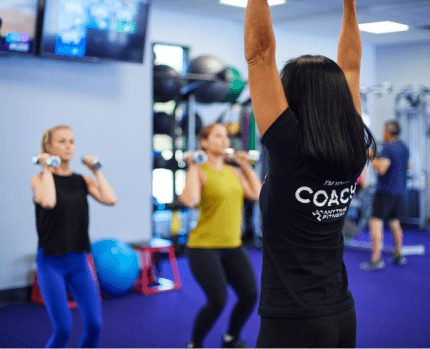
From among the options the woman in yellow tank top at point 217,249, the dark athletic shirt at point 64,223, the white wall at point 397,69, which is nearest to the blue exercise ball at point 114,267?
the woman in yellow tank top at point 217,249

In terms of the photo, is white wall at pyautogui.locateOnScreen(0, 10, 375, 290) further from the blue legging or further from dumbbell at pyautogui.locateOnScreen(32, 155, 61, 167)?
the blue legging

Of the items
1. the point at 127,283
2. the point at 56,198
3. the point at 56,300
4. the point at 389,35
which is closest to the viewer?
the point at 56,300

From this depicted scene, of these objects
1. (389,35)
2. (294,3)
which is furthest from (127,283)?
(389,35)

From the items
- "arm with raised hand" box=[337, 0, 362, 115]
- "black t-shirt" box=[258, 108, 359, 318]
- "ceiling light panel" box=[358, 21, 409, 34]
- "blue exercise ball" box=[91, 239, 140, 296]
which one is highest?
"ceiling light panel" box=[358, 21, 409, 34]

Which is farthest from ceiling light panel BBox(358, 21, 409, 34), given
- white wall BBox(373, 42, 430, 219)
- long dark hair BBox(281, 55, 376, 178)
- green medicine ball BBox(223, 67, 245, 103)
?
long dark hair BBox(281, 55, 376, 178)

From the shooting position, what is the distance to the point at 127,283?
4.53 m

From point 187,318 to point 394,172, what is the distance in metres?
2.95

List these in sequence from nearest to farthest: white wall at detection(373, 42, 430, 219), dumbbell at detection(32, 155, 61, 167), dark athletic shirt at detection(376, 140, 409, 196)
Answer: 1. dumbbell at detection(32, 155, 61, 167)
2. dark athletic shirt at detection(376, 140, 409, 196)
3. white wall at detection(373, 42, 430, 219)

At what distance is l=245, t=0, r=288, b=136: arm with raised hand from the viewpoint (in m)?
1.07

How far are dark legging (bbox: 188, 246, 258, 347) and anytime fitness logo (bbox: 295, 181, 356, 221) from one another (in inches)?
66.6

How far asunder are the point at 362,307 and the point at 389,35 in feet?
19.1

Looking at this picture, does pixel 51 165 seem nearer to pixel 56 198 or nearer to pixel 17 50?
pixel 56 198

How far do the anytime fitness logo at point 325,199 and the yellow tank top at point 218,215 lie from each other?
172 centimetres

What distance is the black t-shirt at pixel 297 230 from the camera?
109cm
